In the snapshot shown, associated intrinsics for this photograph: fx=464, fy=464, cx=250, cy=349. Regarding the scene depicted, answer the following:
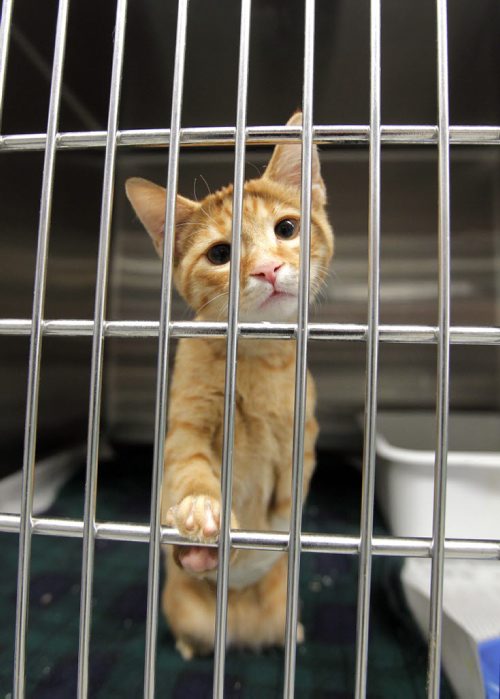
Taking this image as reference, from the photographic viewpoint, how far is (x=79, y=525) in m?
0.41

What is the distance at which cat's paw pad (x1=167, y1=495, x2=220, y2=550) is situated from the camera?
443 millimetres

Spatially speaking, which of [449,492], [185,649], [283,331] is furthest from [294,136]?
[449,492]

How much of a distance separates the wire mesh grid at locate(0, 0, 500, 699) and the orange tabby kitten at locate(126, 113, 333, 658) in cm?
24

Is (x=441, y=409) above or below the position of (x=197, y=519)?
above

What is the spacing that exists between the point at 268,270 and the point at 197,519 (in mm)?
318

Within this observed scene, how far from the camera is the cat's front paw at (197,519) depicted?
442 mm

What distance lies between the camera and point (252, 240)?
→ 2.19 ft

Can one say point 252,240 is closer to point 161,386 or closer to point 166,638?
point 161,386

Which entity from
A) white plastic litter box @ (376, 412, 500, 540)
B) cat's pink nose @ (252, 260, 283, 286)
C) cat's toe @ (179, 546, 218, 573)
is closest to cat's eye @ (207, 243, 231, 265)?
cat's pink nose @ (252, 260, 283, 286)

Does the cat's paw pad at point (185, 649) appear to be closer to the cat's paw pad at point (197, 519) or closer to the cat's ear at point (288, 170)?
the cat's paw pad at point (197, 519)

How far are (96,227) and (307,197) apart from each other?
1.07m

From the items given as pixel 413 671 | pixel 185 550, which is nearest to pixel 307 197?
pixel 185 550

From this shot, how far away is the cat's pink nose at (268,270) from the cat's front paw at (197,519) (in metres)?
0.28

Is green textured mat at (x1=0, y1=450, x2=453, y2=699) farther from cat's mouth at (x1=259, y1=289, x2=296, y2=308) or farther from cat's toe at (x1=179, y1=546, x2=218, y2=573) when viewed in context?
cat's mouth at (x1=259, y1=289, x2=296, y2=308)
